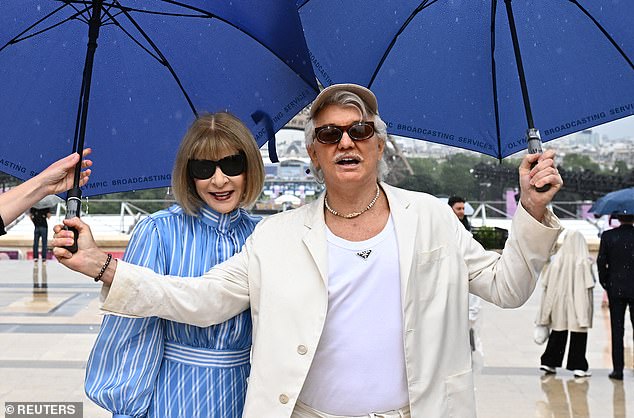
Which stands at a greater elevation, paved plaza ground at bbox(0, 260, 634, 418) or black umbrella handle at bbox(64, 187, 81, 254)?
black umbrella handle at bbox(64, 187, 81, 254)

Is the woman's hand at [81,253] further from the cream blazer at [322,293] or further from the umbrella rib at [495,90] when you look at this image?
the umbrella rib at [495,90]

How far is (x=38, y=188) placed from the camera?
3.00 meters

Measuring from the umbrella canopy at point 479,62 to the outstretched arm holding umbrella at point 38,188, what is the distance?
40.8 inches

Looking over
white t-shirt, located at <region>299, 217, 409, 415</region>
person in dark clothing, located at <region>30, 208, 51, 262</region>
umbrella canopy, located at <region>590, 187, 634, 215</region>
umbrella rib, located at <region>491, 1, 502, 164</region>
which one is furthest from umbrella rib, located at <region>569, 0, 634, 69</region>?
person in dark clothing, located at <region>30, 208, 51, 262</region>

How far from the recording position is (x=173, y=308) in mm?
2719

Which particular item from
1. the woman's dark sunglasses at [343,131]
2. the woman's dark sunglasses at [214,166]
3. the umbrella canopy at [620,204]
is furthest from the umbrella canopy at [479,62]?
the umbrella canopy at [620,204]

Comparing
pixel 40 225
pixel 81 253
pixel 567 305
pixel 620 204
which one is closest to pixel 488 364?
pixel 567 305

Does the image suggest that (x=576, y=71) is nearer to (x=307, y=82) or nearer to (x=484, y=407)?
(x=307, y=82)

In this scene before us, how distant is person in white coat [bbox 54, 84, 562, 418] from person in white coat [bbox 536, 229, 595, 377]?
19.8 ft

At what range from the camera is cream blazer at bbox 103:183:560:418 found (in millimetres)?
2670

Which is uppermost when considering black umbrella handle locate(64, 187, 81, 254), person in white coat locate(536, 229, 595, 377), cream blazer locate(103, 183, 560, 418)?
black umbrella handle locate(64, 187, 81, 254)

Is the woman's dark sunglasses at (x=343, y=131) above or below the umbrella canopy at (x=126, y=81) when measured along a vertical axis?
below

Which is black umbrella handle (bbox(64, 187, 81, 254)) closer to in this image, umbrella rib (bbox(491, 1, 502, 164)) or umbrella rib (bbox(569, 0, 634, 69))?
umbrella rib (bbox(491, 1, 502, 164))

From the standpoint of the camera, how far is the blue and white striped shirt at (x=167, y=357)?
114 inches
